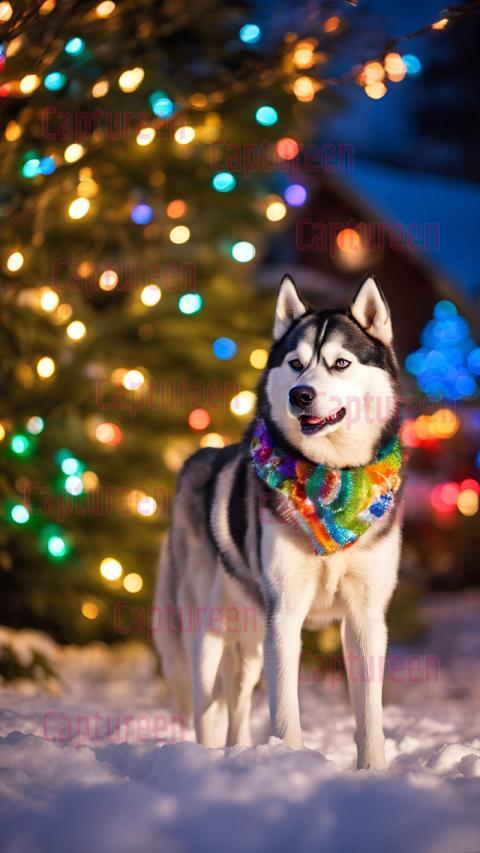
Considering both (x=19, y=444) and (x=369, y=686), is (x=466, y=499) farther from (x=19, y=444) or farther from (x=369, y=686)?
(x=369, y=686)

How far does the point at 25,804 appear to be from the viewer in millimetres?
Answer: 1887

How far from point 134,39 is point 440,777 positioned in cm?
318

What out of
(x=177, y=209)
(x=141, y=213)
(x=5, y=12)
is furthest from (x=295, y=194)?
(x=5, y=12)

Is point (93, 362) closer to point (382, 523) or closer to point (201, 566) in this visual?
point (201, 566)

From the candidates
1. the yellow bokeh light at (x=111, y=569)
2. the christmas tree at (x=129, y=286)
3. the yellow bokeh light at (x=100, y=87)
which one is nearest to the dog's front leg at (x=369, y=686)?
the christmas tree at (x=129, y=286)

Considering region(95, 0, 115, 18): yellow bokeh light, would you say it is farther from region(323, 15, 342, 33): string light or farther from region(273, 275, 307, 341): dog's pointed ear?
region(273, 275, 307, 341): dog's pointed ear

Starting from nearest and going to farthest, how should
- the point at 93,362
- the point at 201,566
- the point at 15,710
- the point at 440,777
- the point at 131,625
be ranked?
the point at 440,777 → the point at 201,566 → the point at 15,710 → the point at 93,362 → the point at 131,625

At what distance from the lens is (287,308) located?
2672 millimetres

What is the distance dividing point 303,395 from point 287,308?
0.49 meters

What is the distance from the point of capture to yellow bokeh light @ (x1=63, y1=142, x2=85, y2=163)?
3.51 meters

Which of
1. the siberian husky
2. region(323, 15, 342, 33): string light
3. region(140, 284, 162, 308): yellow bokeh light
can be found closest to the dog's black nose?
the siberian husky

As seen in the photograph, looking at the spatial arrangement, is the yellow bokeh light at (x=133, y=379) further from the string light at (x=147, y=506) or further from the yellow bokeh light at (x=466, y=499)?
the yellow bokeh light at (x=466, y=499)

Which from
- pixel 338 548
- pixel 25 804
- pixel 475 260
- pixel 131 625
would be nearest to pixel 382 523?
pixel 338 548

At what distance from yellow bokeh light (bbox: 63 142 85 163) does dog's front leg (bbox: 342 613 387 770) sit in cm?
237
